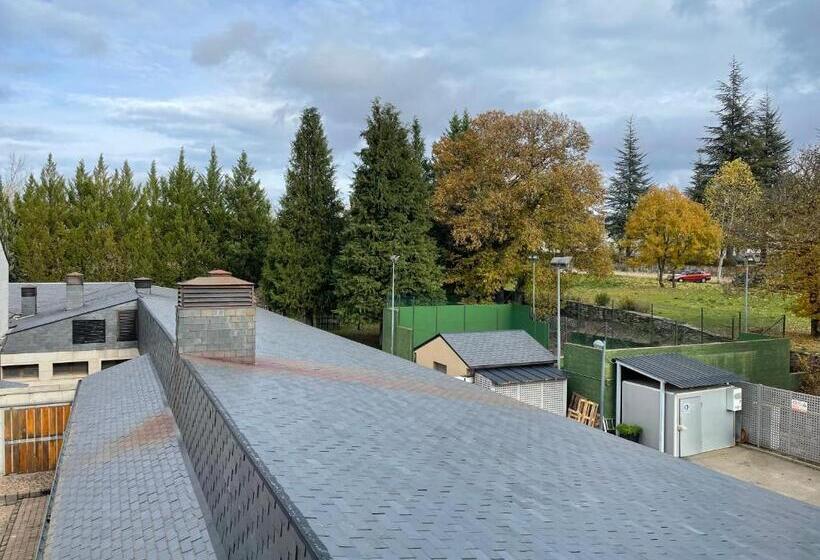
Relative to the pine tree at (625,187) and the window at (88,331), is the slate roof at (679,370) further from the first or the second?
the pine tree at (625,187)

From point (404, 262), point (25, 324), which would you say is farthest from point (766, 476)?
point (25, 324)

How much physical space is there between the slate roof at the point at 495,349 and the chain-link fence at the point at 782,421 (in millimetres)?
5626

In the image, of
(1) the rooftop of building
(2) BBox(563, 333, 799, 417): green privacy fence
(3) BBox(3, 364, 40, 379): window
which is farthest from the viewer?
(3) BBox(3, 364, 40, 379): window

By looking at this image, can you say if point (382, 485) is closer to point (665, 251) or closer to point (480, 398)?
point (480, 398)

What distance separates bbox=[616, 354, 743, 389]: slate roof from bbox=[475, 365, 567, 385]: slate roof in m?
2.03

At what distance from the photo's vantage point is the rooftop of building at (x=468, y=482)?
3920mm

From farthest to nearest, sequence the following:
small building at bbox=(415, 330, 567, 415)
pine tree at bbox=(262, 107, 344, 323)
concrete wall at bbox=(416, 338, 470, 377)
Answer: pine tree at bbox=(262, 107, 344, 323) < concrete wall at bbox=(416, 338, 470, 377) < small building at bbox=(415, 330, 567, 415)

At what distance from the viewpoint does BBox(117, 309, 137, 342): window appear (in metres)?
21.2

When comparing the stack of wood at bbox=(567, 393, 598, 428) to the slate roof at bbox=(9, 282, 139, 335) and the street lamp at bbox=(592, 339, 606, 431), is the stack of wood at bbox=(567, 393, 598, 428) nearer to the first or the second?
the street lamp at bbox=(592, 339, 606, 431)

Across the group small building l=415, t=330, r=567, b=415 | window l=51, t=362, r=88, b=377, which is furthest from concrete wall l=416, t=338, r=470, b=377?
window l=51, t=362, r=88, b=377

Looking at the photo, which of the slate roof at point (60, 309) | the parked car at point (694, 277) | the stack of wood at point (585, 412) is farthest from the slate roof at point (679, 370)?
the parked car at point (694, 277)

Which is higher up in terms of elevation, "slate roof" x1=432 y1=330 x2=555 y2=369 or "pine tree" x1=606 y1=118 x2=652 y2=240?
"pine tree" x1=606 y1=118 x2=652 y2=240

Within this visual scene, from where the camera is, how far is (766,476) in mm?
14148

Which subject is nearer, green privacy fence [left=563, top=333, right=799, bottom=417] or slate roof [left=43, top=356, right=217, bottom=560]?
slate roof [left=43, top=356, right=217, bottom=560]
